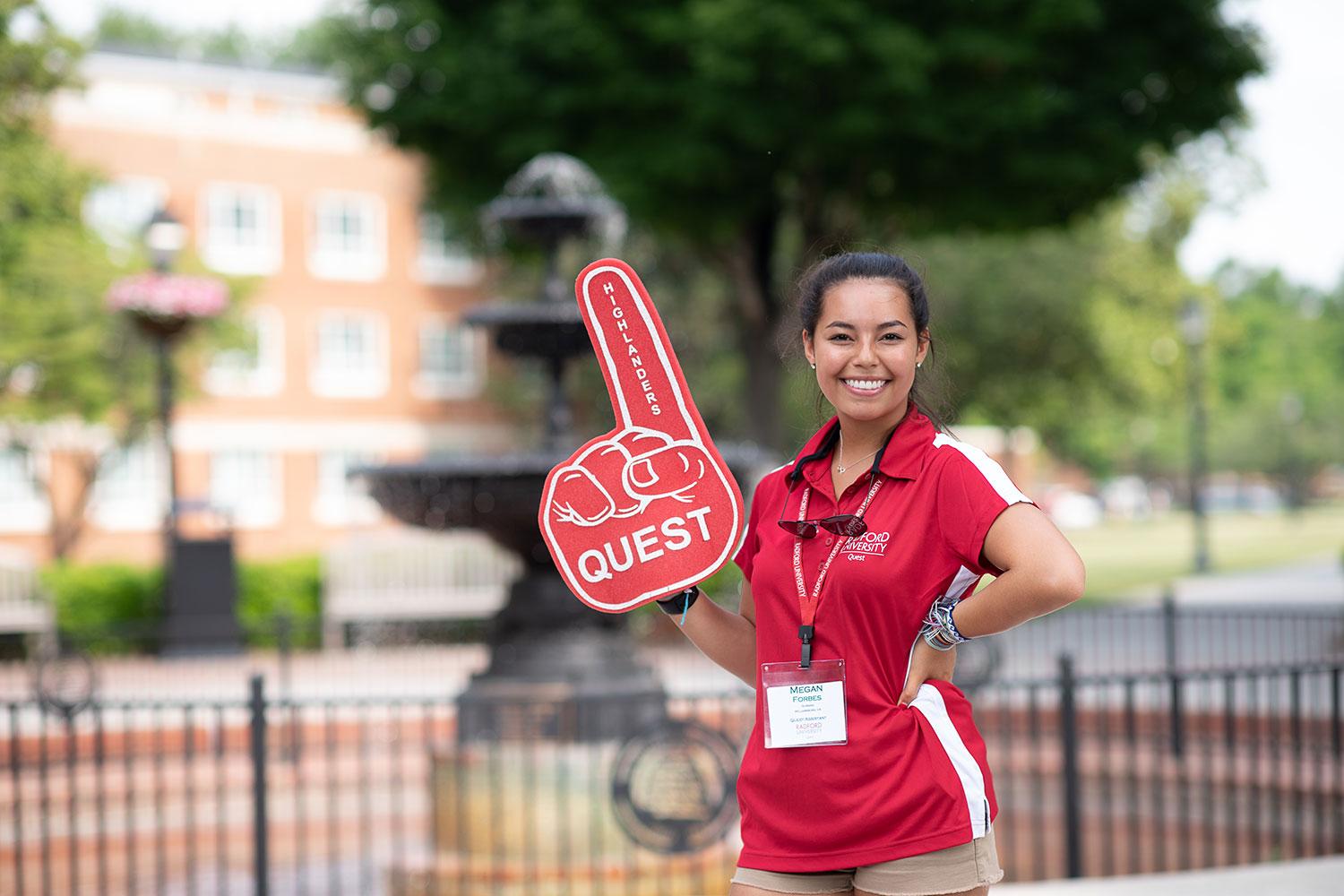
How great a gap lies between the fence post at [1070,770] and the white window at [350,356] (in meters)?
32.1

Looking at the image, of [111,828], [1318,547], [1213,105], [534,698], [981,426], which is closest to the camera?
[534,698]

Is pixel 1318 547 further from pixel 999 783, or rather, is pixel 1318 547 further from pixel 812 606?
pixel 812 606

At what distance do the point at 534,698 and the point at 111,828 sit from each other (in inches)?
175

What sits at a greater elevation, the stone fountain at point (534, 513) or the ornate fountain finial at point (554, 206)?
the ornate fountain finial at point (554, 206)

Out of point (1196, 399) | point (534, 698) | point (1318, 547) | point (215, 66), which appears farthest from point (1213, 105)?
point (215, 66)

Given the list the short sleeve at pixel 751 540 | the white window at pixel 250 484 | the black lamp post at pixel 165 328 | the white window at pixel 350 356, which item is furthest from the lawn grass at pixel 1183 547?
the short sleeve at pixel 751 540

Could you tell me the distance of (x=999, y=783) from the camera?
33.1ft

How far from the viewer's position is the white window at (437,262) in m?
38.0

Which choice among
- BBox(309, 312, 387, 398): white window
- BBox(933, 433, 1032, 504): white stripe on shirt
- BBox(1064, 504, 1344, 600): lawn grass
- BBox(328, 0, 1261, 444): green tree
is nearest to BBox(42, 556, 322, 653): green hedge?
BBox(328, 0, 1261, 444): green tree

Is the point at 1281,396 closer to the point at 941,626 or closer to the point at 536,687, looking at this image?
the point at 536,687

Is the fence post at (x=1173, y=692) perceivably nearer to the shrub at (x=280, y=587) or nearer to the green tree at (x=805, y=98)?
the green tree at (x=805, y=98)

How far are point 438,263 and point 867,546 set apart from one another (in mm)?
36778

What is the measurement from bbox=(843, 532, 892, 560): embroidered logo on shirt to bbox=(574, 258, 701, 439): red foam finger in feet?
1.52

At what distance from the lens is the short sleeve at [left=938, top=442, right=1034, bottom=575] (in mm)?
2502
